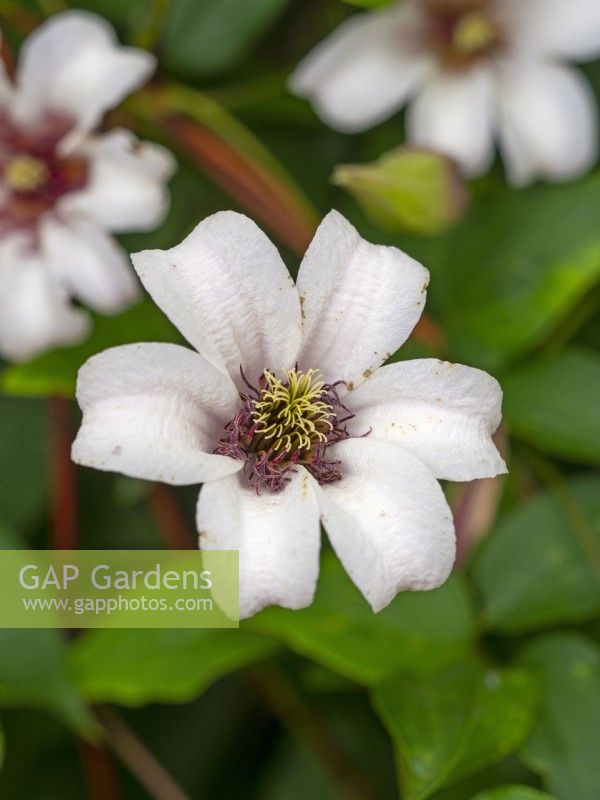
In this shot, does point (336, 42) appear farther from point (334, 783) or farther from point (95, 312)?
point (334, 783)

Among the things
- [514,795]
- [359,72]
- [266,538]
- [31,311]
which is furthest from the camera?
[359,72]

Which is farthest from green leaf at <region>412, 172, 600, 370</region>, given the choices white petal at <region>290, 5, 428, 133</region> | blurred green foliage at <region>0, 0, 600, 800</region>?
white petal at <region>290, 5, 428, 133</region>

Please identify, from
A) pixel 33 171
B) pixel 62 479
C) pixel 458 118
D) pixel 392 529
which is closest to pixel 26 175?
pixel 33 171

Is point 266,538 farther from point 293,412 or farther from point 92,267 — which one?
point 92,267

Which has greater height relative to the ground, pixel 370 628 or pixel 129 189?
pixel 129 189

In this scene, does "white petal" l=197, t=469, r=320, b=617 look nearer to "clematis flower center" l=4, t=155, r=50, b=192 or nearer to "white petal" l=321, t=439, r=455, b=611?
"white petal" l=321, t=439, r=455, b=611

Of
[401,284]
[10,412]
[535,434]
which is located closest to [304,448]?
[401,284]

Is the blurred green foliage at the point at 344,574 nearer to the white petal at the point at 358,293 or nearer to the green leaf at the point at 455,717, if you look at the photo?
the green leaf at the point at 455,717
